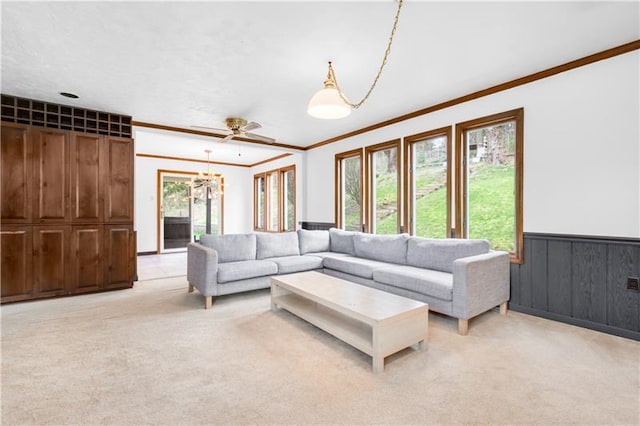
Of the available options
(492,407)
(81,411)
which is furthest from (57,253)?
(492,407)

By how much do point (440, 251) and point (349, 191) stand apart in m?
2.55

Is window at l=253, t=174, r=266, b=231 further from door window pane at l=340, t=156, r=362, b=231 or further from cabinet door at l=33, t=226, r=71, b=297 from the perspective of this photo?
cabinet door at l=33, t=226, r=71, b=297

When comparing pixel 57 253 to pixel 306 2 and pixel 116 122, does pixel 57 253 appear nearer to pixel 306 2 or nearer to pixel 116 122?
pixel 116 122

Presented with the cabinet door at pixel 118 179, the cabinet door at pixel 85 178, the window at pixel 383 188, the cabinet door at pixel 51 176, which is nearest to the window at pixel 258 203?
the window at pixel 383 188

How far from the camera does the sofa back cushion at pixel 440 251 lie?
3.23 metres

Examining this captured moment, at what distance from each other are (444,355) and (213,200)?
791cm

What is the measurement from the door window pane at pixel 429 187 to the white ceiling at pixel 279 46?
0.71 m

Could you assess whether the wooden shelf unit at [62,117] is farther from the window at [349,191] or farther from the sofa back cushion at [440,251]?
the sofa back cushion at [440,251]

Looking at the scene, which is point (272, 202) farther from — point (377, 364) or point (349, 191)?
point (377, 364)

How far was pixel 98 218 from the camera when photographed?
4141 mm

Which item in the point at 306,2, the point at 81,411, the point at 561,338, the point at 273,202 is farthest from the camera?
the point at 273,202

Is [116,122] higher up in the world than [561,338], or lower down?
higher up

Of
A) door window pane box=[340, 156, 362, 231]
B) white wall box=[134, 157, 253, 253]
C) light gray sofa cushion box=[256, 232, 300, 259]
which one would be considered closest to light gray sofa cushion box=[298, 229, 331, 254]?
light gray sofa cushion box=[256, 232, 300, 259]

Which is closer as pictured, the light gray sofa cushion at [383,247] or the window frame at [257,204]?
the light gray sofa cushion at [383,247]
